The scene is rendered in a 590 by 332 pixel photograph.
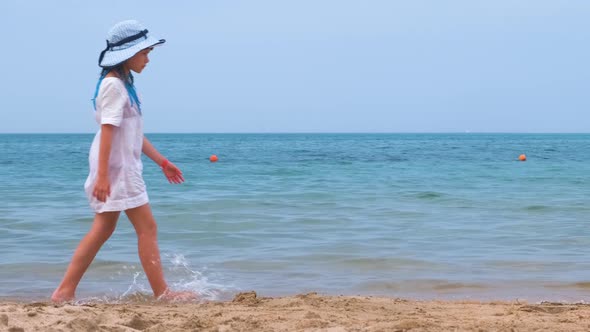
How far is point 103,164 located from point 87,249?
59cm

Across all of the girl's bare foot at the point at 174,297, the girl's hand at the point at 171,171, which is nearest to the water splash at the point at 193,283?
the girl's bare foot at the point at 174,297

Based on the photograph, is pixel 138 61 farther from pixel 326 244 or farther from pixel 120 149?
pixel 326 244

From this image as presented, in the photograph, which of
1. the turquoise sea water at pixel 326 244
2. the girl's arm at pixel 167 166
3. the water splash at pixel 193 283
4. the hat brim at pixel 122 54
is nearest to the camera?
the hat brim at pixel 122 54

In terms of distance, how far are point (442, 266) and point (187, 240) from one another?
2498mm

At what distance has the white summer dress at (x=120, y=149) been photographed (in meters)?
3.89

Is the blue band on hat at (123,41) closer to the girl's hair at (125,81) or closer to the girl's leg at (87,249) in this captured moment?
the girl's hair at (125,81)

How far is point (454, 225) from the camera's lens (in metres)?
8.08

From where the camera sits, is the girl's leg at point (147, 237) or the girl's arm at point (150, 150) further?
the girl's arm at point (150, 150)

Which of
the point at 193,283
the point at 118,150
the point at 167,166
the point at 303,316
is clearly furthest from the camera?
the point at 193,283

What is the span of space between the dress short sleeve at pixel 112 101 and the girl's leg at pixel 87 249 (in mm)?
546

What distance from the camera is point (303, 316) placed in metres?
3.66

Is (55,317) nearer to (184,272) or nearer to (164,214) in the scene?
(184,272)

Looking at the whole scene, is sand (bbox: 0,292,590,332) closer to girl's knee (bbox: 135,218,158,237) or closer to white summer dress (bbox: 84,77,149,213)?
girl's knee (bbox: 135,218,158,237)

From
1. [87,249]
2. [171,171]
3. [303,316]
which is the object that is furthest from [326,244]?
[303,316]
